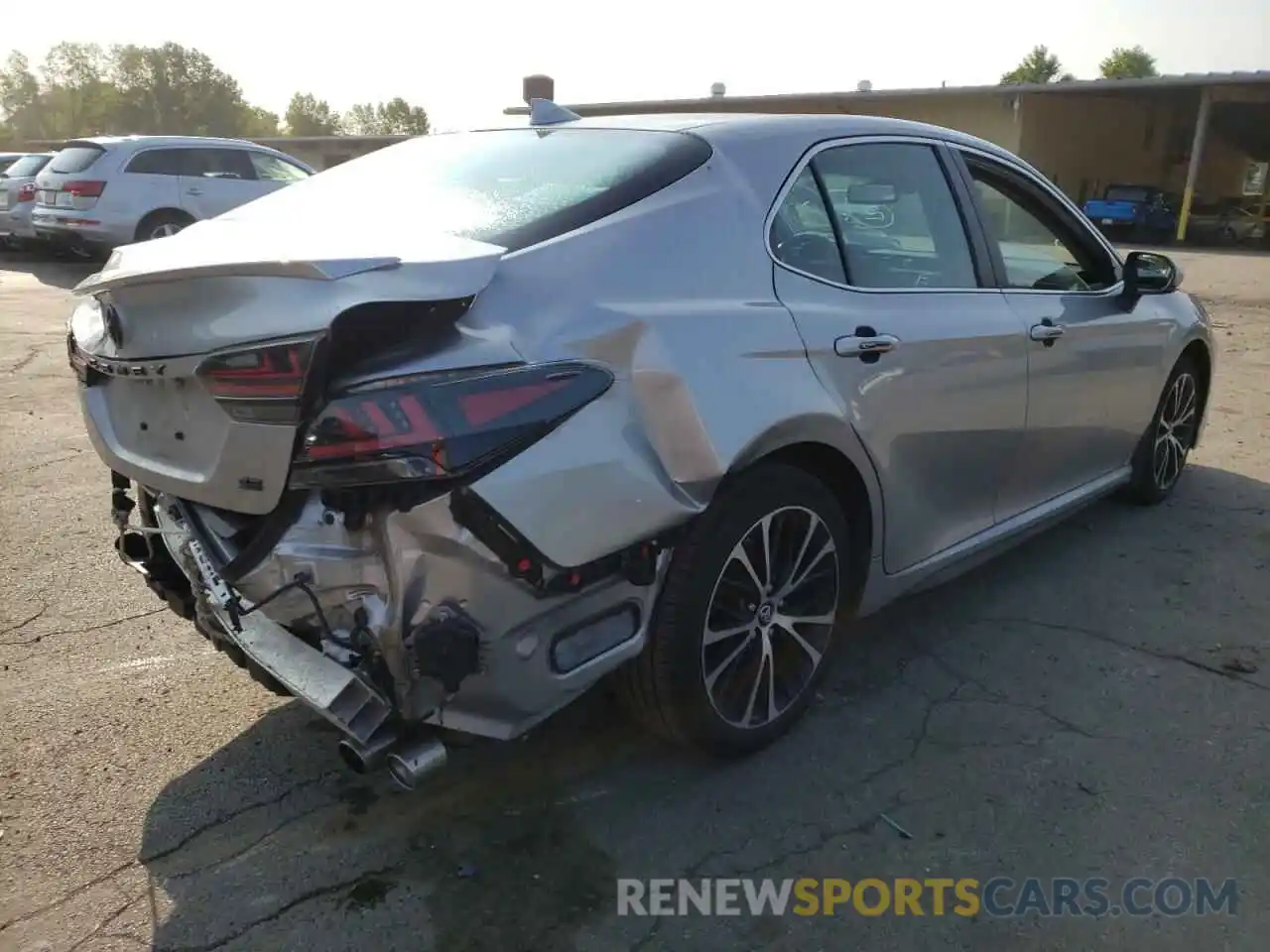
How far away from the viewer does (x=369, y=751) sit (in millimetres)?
2180

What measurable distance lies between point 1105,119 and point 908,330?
32.5 metres

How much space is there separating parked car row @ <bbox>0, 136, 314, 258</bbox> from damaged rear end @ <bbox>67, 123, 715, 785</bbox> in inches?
458

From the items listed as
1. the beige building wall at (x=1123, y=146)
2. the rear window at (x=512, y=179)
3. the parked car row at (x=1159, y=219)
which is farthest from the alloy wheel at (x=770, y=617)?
the beige building wall at (x=1123, y=146)

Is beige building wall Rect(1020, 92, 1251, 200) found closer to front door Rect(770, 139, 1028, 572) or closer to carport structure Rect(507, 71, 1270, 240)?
carport structure Rect(507, 71, 1270, 240)

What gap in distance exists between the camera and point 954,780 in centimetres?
288

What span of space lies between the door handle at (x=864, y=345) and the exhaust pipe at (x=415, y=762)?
4.92 feet

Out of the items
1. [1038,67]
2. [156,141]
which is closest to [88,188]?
[156,141]

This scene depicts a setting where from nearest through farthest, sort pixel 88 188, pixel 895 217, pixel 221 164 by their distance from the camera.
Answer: pixel 895 217
pixel 88 188
pixel 221 164

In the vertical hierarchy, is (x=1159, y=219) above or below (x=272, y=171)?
below

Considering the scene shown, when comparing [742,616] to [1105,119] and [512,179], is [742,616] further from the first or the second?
[1105,119]

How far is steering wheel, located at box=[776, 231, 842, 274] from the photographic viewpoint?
2.83 metres

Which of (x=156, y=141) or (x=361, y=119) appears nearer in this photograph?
(x=156, y=141)

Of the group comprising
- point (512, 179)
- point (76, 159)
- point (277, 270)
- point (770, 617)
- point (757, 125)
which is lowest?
point (770, 617)

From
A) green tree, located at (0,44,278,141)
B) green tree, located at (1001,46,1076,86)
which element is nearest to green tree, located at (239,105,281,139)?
green tree, located at (0,44,278,141)
